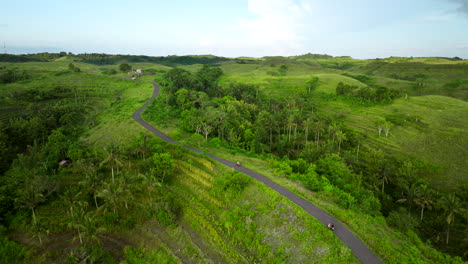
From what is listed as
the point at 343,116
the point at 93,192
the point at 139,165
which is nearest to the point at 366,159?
the point at 343,116

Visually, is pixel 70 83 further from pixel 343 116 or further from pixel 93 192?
pixel 343 116

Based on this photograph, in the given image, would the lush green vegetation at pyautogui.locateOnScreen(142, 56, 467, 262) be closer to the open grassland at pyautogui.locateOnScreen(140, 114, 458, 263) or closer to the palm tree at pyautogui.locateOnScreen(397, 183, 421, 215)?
the palm tree at pyautogui.locateOnScreen(397, 183, 421, 215)

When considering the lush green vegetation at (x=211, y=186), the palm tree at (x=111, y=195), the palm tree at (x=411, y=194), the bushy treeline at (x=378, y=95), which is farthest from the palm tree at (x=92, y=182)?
the bushy treeline at (x=378, y=95)

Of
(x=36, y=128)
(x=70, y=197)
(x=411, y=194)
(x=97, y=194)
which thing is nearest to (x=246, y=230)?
(x=97, y=194)

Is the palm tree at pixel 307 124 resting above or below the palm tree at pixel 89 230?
above

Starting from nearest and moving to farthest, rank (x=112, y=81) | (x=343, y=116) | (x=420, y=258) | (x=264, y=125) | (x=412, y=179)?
(x=420, y=258)
(x=412, y=179)
(x=264, y=125)
(x=343, y=116)
(x=112, y=81)

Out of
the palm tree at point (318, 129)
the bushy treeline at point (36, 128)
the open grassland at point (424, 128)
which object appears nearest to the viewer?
the bushy treeline at point (36, 128)

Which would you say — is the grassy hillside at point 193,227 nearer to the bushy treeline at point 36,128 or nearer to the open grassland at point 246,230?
the open grassland at point 246,230
